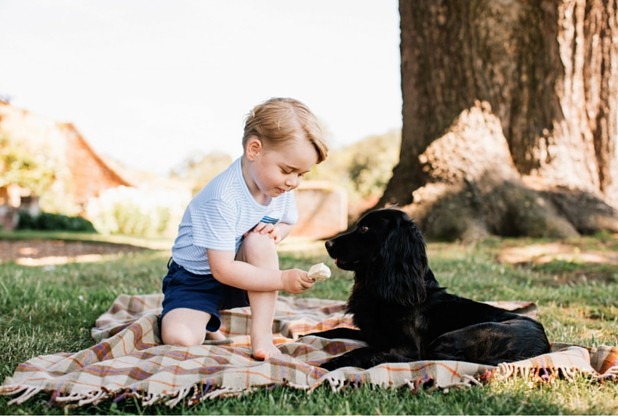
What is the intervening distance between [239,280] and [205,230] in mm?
285

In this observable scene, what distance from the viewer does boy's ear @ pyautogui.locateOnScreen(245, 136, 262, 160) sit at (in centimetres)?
296

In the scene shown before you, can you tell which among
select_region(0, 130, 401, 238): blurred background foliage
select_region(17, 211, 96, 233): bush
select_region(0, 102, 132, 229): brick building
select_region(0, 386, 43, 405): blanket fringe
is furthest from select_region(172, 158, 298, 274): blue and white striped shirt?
select_region(0, 102, 132, 229): brick building

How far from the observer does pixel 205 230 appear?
2947 millimetres

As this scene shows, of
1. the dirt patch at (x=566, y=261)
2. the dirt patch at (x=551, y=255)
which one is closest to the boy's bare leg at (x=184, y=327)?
the dirt patch at (x=566, y=261)

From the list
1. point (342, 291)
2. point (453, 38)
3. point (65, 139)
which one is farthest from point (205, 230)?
point (65, 139)

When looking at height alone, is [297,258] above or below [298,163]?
below

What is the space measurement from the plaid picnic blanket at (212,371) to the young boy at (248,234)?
0.21 m

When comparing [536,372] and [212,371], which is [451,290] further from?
[212,371]

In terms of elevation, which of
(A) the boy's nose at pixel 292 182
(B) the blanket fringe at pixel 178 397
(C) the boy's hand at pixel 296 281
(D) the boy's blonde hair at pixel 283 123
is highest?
(D) the boy's blonde hair at pixel 283 123

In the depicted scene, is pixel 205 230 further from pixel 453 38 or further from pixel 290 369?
pixel 453 38

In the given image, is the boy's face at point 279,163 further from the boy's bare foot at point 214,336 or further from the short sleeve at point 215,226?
the boy's bare foot at point 214,336

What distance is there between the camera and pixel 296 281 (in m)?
2.76

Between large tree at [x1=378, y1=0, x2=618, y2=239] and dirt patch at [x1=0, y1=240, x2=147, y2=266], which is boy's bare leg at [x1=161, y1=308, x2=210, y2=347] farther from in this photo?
dirt patch at [x1=0, y1=240, x2=147, y2=266]

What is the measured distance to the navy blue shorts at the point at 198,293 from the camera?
318cm
